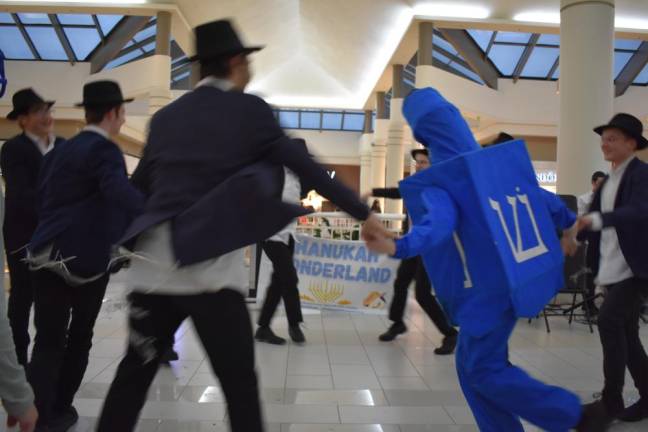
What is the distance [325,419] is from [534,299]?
4.80 ft

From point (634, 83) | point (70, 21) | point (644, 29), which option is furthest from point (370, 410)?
point (634, 83)

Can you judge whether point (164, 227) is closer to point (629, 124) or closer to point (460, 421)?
point (460, 421)

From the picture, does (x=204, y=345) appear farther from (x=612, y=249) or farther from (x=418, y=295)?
(x=418, y=295)

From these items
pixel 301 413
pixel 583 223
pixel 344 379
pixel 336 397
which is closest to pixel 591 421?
pixel 583 223

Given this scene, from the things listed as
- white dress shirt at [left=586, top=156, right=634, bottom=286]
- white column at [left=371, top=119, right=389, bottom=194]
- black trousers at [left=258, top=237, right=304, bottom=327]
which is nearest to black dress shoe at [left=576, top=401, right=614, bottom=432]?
white dress shirt at [left=586, top=156, right=634, bottom=286]

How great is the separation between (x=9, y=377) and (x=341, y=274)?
510 centimetres

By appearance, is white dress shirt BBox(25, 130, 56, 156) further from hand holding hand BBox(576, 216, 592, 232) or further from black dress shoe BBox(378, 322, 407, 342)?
black dress shoe BBox(378, 322, 407, 342)

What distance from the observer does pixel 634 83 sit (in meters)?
19.0

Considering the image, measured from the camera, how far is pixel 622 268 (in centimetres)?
306

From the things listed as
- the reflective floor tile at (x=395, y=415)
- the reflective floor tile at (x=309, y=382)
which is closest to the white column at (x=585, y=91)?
the reflective floor tile at (x=309, y=382)

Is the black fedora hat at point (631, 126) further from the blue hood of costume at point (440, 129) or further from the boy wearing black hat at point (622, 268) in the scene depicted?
the blue hood of costume at point (440, 129)

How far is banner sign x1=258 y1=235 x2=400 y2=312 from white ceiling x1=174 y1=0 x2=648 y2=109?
350 cm

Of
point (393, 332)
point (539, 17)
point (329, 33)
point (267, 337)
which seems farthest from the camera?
point (329, 33)

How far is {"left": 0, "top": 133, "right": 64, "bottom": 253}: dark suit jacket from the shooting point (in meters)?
3.29
